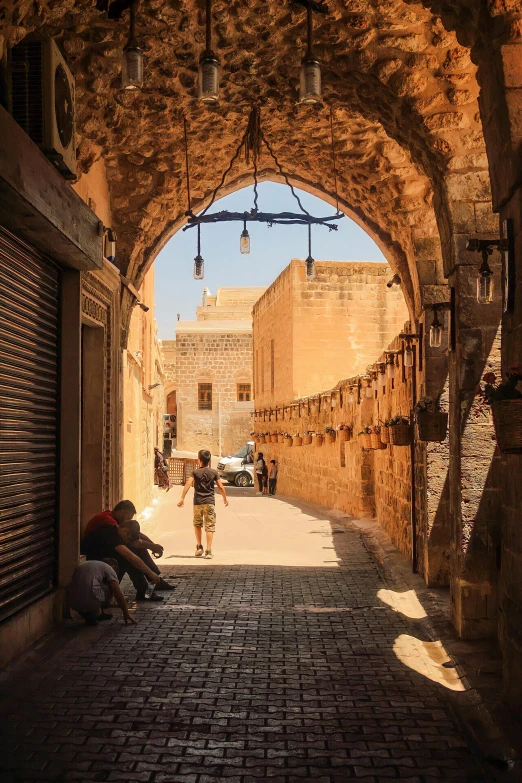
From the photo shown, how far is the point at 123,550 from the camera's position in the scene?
22.8ft

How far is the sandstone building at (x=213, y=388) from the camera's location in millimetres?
39406

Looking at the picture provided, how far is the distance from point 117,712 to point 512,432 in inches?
104

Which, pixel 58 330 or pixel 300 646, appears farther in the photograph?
pixel 58 330

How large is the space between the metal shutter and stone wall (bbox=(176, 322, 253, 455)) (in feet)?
107

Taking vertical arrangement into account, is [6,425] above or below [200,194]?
below

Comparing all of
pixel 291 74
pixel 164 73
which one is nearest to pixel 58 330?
pixel 164 73

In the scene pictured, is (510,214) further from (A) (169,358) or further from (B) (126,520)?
(A) (169,358)

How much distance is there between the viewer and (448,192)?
6246mm

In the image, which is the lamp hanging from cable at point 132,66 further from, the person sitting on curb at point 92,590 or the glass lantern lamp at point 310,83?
the person sitting on curb at point 92,590

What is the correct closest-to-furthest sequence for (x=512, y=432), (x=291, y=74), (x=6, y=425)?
(x=512, y=432) < (x=6, y=425) < (x=291, y=74)

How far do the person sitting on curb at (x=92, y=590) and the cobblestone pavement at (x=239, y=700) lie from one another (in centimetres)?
16

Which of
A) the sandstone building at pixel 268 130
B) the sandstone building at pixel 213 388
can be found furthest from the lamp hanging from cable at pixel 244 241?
the sandstone building at pixel 213 388

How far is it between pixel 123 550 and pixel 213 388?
32803 mm

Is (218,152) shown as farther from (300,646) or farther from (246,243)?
(300,646)
